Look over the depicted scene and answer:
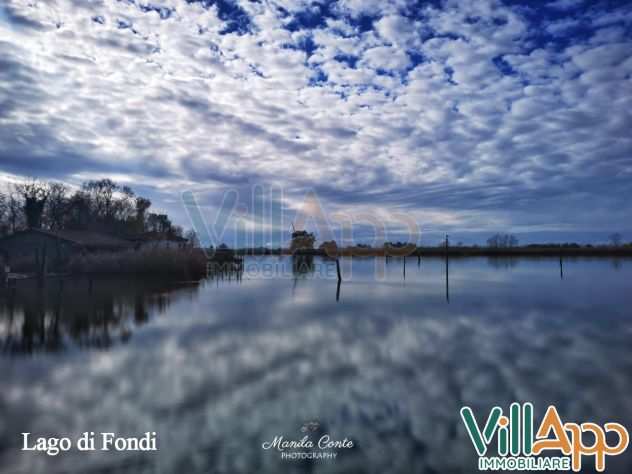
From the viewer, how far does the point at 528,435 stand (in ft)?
23.3

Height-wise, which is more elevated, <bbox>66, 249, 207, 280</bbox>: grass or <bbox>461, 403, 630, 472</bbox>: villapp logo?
<bbox>66, 249, 207, 280</bbox>: grass

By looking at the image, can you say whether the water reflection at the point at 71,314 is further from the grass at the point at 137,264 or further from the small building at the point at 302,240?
the small building at the point at 302,240

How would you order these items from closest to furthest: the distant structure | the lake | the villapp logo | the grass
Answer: the villapp logo < the lake < the grass < the distant structure

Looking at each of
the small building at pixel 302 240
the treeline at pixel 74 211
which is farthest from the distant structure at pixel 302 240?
the treeline at pixel 74 211

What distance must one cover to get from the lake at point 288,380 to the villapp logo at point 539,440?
0.28 m

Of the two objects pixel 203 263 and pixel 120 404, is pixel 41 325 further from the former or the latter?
pixel 203 263

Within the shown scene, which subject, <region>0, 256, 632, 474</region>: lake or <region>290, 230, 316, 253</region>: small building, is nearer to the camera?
<region>0, 256, 632, 474</region>: lake

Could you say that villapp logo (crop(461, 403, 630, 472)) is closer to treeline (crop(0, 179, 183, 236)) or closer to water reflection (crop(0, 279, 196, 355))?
water reflection (crop(0, 279, 196, 355))

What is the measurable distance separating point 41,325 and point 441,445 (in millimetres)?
16207

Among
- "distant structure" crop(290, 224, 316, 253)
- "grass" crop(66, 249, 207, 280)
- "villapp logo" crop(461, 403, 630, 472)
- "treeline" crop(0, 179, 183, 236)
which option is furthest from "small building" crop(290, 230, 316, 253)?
"villapp logo" crop(461, 403, 630, 472)

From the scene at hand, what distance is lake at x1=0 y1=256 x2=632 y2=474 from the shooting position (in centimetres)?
641

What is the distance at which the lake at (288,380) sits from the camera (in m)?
6.41

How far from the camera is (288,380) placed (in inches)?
391

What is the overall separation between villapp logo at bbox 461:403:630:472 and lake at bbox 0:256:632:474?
279 millimetres
